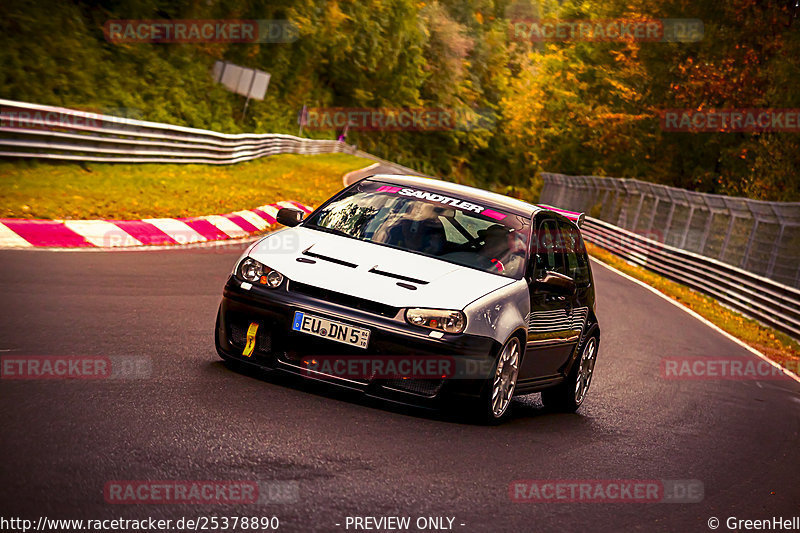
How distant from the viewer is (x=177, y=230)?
50.1ft

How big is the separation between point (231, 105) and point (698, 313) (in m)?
28.8

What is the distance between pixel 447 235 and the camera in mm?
7723

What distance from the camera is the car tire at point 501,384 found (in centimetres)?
679

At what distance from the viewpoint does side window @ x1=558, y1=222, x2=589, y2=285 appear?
8781mm

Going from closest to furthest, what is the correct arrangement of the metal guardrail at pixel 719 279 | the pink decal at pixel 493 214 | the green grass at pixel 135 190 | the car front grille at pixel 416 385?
the car front grille at pixel 416 385
the pink decal at pixel 493 214
the green grass at pixel 135 190
the metal guardrail at pixel 719 279

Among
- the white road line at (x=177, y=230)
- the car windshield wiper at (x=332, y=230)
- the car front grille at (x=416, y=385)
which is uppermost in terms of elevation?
the car windshield wiper at (x=332, y=230)

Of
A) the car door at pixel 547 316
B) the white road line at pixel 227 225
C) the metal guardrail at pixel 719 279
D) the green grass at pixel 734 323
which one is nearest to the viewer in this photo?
the car door at pixel 547 316

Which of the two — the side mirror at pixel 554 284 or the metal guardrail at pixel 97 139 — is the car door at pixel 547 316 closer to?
the side mirror at pixel 554 284

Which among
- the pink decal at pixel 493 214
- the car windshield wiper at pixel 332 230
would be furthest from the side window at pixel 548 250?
the car windshield wiper at pixel 332 230

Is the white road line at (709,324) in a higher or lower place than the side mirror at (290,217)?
lower

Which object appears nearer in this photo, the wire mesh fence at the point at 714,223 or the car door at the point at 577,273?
the car door at the point at 577,273

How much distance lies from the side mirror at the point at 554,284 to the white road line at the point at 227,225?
9.86 m

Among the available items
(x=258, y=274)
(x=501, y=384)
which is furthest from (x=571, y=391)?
(x=258, y=274)

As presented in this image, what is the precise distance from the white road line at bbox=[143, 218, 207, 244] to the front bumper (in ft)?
27.4
